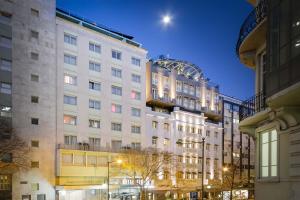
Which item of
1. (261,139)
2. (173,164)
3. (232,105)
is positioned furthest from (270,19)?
(232,105)

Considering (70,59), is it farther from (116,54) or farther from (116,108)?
(116,108)

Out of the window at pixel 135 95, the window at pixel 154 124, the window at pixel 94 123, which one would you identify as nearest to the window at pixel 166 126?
the window at pixel 154 124

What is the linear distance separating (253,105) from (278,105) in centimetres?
450

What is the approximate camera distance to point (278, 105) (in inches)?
482

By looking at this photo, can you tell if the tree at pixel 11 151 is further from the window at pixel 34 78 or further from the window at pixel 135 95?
the window at pixel 135 95

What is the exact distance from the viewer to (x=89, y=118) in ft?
195

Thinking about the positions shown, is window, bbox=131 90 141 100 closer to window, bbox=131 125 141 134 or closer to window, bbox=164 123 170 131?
window, bbox=131 125 141 134

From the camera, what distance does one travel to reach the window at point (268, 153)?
46.5 feet

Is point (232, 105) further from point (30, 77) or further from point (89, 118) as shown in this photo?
point (30, 77)

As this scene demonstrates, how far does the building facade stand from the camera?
11.6 m

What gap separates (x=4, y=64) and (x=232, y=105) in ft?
181

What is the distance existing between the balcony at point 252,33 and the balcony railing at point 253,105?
2.46 meters

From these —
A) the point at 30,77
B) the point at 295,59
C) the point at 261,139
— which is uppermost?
the point at 30,77

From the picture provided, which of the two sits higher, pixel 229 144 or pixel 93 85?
pixel 93 85
